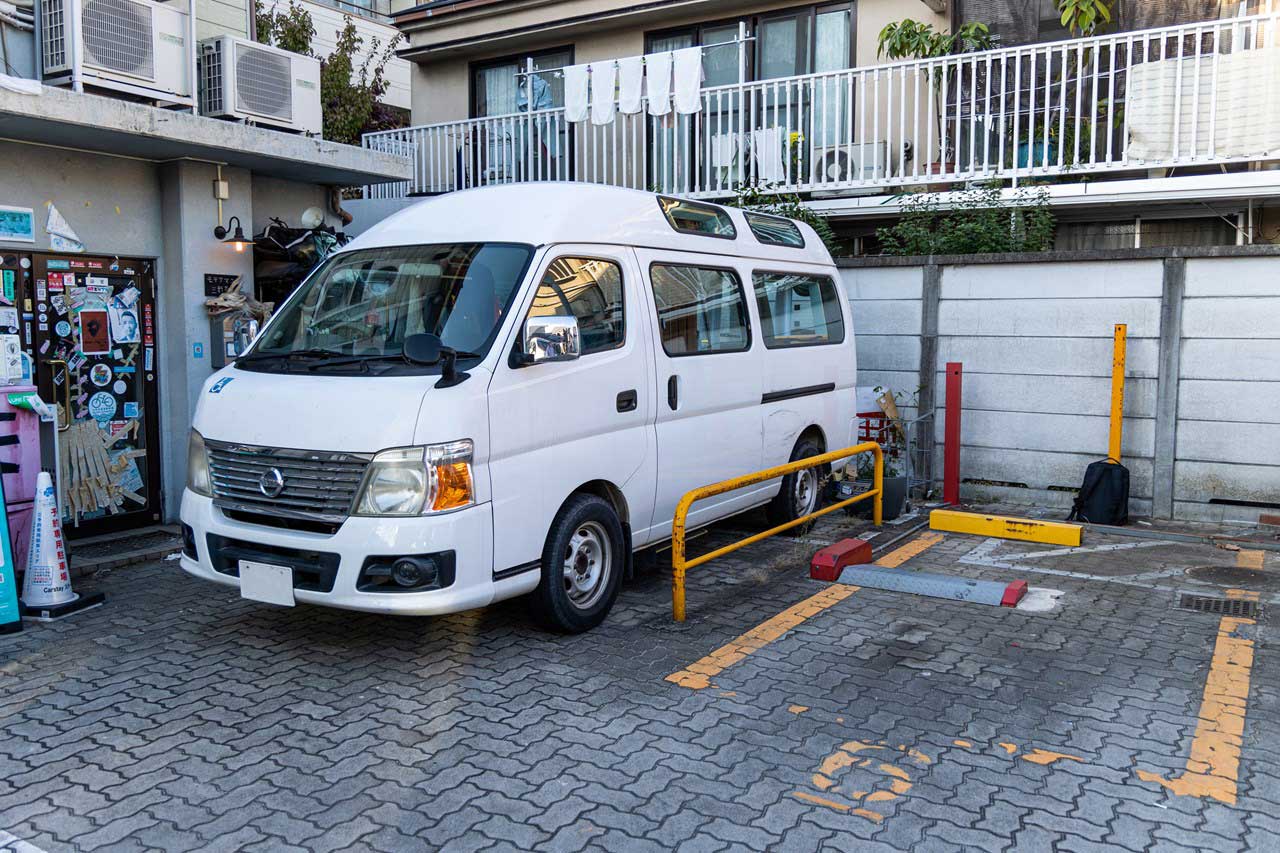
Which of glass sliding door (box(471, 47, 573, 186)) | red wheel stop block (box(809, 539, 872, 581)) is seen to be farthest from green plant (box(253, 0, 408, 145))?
red wheel stop block (box(809, 539, 872, 581))

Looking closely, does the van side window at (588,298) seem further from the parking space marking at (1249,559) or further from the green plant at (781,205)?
the green plant at (781,205)

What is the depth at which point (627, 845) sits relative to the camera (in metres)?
3.44

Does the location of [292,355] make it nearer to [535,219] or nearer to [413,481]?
[413,481]

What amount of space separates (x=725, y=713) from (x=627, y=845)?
116cm

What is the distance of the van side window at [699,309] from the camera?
6199 mm

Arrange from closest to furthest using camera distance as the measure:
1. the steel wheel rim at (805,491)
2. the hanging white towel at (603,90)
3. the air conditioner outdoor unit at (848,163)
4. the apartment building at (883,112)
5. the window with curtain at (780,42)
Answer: the steel wheel rim at (805,491) < the apartment building at (883,112) < the air conditioner outdoor unit at (848,163) < the hanging white towel at (603,90) < the window with curtain at (780,42)

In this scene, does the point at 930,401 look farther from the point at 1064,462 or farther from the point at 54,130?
the point at 54,130

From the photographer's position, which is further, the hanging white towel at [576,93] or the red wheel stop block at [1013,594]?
the hanging white towel at [576,93]

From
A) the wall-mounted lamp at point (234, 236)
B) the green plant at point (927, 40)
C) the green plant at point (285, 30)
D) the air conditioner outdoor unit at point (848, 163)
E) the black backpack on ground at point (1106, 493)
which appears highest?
the green plant at point (285, 30)

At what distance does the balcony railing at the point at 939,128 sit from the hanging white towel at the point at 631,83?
38 centimetres

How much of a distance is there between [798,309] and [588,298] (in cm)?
272

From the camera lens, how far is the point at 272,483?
191 inches

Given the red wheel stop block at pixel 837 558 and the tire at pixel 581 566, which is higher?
the tire at pixel 581 566

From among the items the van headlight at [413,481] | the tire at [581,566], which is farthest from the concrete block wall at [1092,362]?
the van headlight at [413,481]
